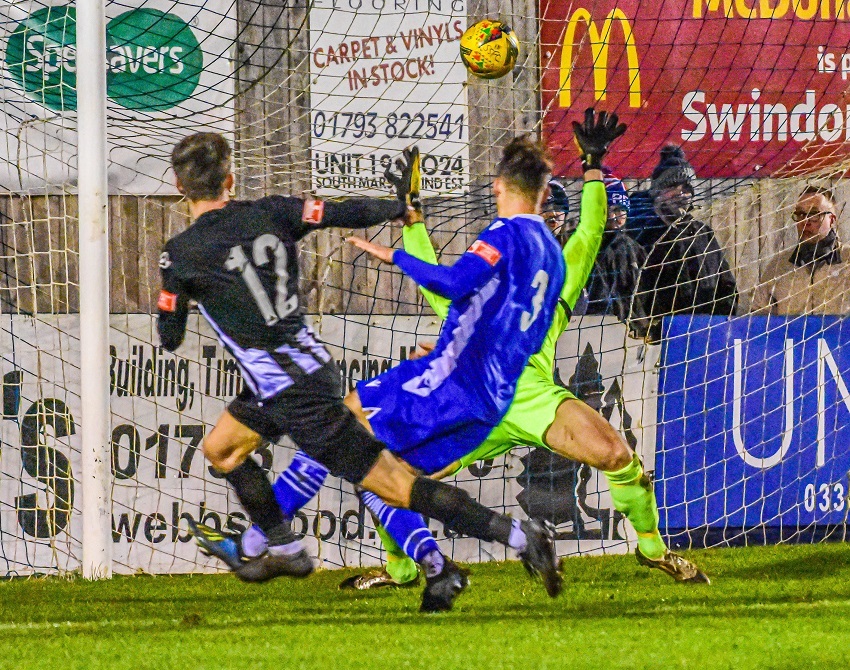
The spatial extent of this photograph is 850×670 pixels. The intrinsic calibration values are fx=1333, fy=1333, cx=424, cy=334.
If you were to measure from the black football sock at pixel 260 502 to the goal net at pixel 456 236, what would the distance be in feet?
4.09

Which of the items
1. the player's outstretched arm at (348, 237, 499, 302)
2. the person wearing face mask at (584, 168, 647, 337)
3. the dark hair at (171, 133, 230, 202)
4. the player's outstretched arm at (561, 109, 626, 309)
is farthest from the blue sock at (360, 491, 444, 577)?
the person wearing face mask at (584, 168, 647, 337)

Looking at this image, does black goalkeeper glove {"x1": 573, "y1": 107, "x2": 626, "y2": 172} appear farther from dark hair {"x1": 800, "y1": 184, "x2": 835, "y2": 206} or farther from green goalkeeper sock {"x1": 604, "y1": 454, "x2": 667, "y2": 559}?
dark hair {"x1": 800, "y1": 184, "x2": 835, "y2": 206}

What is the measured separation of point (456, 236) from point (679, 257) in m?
1.41

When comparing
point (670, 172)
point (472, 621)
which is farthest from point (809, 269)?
point (472, 621)

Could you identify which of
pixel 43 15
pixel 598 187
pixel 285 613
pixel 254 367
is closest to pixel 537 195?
pixel 598 187

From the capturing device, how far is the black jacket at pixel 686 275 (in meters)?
7.12

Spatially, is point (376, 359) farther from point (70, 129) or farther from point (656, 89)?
point (656, 89)

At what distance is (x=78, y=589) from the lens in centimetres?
587

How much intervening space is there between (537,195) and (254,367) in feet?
4.66

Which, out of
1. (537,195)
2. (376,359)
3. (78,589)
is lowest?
(78,589)

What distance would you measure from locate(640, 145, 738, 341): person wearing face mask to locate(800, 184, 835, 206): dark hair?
0.60m

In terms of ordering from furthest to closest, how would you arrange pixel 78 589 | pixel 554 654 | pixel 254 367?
pixel 78 589
pixel 254 367
pixel 554 654

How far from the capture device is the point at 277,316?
190 inches

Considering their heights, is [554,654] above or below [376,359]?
below
